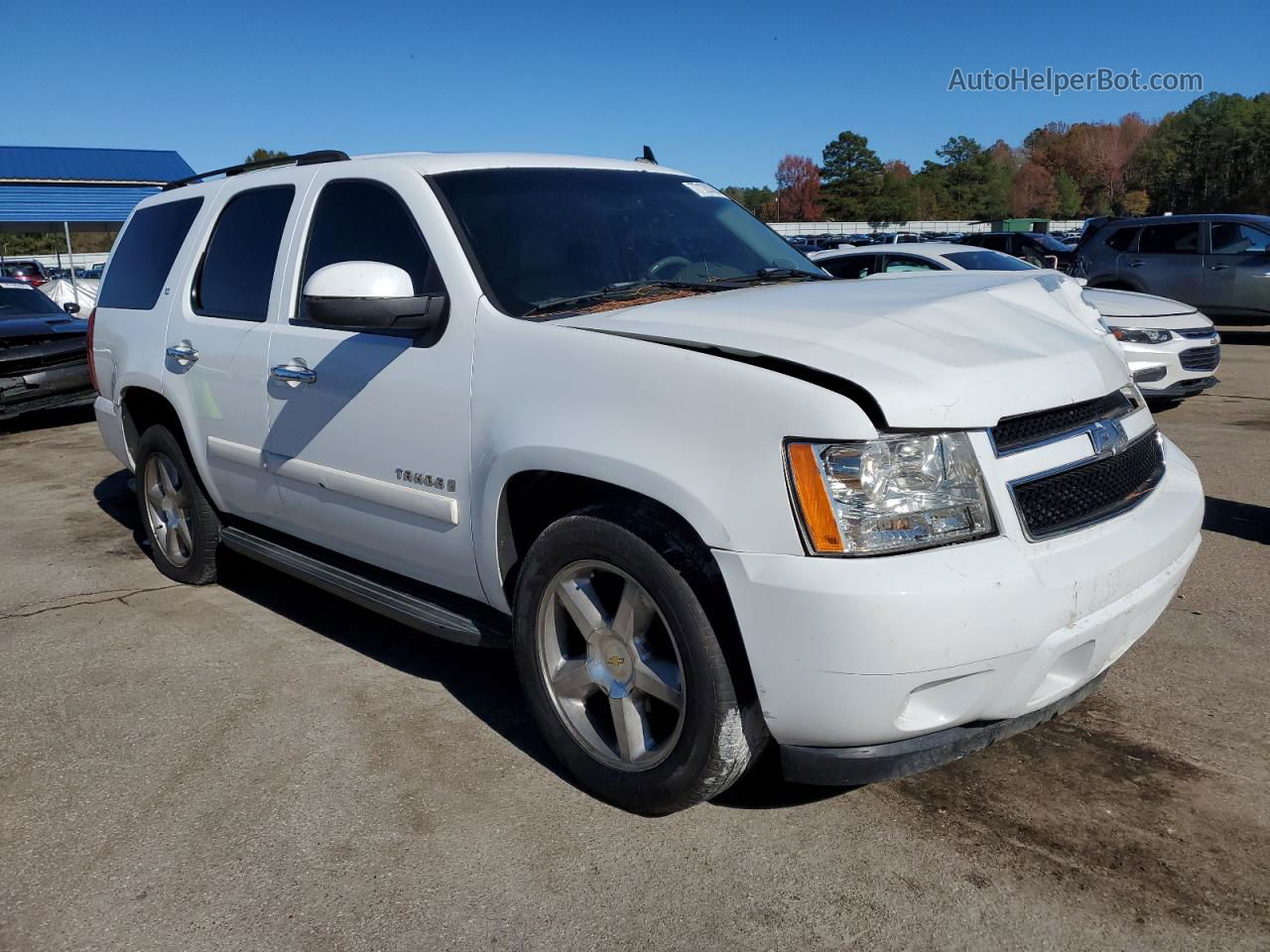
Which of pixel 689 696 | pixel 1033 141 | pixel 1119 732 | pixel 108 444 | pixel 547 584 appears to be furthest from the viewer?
pixel 1033 141

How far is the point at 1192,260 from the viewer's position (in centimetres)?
1394

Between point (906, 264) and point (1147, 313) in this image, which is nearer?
point (1147, 313)

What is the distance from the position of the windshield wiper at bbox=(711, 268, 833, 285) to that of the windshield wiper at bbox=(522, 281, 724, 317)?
14 centimetres

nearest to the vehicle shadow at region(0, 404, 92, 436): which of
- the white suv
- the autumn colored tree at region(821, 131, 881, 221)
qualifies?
the white suv

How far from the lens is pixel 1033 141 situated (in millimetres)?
138500

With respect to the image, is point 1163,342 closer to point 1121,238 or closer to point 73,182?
point 1121,238

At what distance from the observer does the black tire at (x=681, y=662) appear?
8.30ft

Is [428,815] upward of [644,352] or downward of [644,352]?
downward

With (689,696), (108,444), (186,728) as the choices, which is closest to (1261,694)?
(689,696)

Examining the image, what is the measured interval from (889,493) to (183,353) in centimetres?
327

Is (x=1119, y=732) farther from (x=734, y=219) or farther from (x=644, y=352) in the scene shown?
(x=734, y=219)

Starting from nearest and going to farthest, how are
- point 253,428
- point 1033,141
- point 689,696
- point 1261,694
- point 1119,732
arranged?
point 689,696, point 1119,732, point 1261,694, point 253,428, point 1033,141

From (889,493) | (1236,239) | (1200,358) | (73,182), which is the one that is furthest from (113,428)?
(73,182)

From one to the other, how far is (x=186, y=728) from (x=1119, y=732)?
3013 mm
